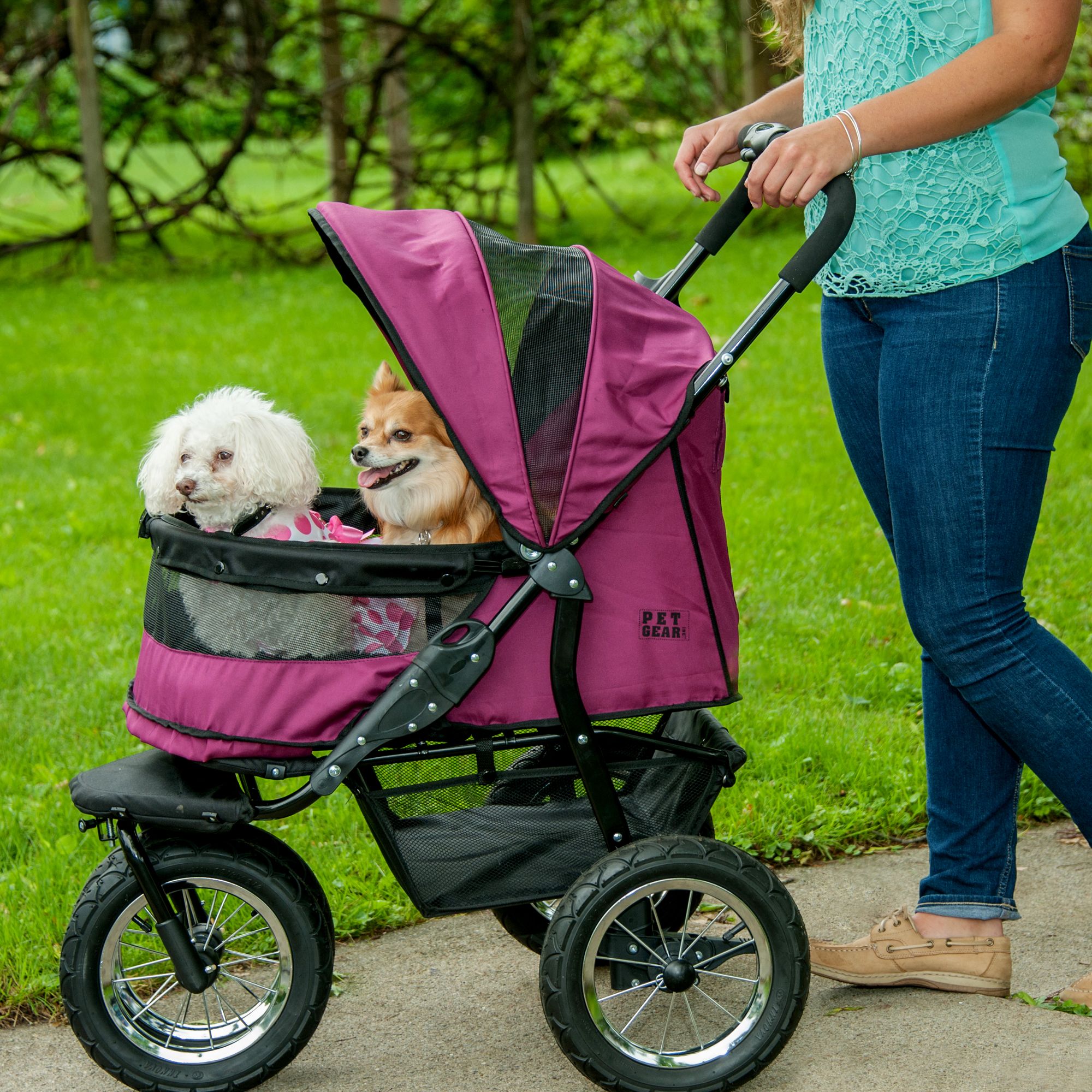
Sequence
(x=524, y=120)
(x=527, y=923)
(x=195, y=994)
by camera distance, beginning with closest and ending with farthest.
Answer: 1. (x=195, y=994)
2. (x=527, y=923)
3. (x=524, y=120)

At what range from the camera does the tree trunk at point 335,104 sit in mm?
12953

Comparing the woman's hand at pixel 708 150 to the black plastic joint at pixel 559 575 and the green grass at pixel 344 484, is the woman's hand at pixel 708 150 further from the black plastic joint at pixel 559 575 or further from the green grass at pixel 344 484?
the green grass at pixel 344 484

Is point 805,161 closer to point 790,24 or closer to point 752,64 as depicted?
point 790,24

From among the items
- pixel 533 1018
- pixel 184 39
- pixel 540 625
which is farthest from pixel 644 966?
pixel 184 39

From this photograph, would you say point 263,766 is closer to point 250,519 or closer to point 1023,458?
point 250,519

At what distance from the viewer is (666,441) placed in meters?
2.16

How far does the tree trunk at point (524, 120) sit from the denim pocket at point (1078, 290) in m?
10.7

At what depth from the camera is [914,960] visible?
8.32 ft

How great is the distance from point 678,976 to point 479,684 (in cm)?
60

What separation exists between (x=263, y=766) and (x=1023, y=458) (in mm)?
1326

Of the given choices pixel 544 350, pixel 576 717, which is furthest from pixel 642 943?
pixel 544 350

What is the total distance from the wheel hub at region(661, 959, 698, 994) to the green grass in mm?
894

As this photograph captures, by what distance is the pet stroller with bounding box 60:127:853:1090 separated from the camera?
2.15 meters

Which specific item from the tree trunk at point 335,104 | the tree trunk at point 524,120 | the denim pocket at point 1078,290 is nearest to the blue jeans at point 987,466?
the denim pocket at point 1078,290
